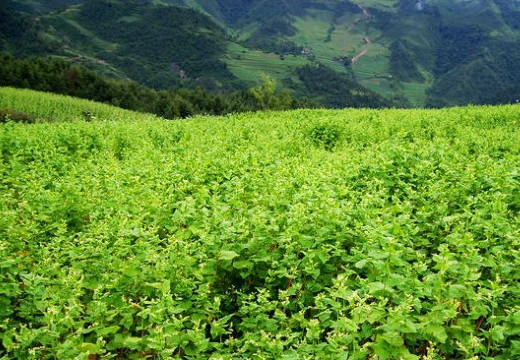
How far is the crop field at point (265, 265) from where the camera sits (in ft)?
14.6

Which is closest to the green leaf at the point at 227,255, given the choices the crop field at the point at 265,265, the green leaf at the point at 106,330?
the crop field at the point at 265,265

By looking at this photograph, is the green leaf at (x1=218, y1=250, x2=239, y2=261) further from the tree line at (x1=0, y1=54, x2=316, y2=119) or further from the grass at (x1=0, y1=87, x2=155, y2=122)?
the tree line at (x1=0, y1=54, x2=316, y2=119)

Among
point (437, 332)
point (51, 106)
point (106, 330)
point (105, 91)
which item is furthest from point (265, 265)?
point (105, 91)

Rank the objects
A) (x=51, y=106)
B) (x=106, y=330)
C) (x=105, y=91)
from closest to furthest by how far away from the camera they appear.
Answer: (x=106, y=330)
(x=51, y=106)
(x=105, y=91)

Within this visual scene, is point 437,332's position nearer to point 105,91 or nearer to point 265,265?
point 265,265

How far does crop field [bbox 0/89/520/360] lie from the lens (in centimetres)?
446

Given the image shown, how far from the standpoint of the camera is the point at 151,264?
585cm

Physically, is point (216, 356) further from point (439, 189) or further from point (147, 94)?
point (147, 94)

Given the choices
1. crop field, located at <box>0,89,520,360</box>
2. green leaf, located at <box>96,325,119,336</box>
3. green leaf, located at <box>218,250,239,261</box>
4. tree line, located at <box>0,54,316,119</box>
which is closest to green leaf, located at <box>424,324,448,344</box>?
crop field, located at <box>0,89,520,360</box>

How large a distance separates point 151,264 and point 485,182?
22.5 ft

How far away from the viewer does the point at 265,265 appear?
633 centimetres

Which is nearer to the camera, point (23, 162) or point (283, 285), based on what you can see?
point (283, 285)

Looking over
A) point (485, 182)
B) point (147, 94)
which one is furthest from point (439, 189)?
point (147, 94)

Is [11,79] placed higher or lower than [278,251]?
lower
